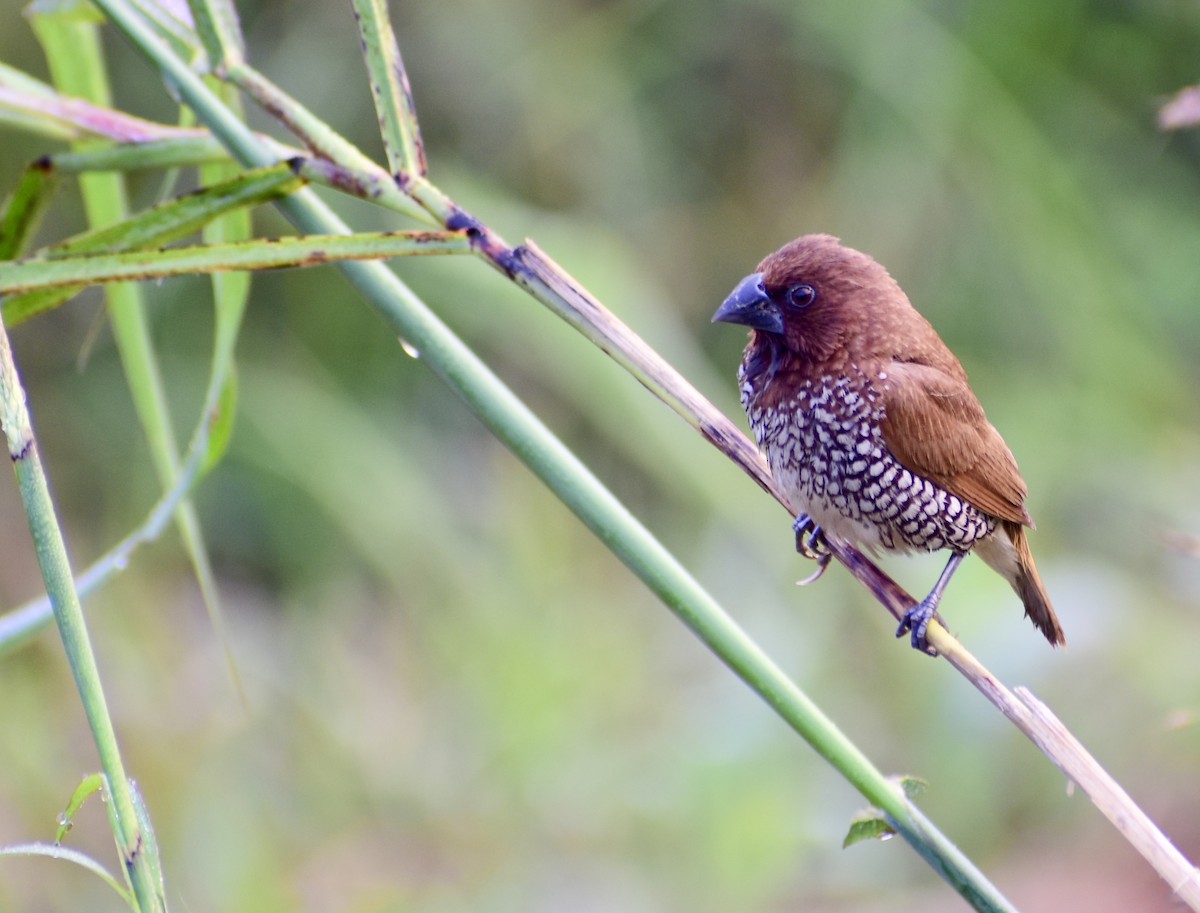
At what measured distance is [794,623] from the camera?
318 cm

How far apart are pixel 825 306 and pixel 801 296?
4cm

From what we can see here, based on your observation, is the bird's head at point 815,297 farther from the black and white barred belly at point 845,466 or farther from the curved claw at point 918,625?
the curved claw at point 918,625

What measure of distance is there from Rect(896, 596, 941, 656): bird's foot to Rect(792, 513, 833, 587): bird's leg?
0.94 feet

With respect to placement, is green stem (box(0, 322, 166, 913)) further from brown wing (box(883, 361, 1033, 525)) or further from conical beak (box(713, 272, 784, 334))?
brown wing (box(883, 361, 1033, 525))

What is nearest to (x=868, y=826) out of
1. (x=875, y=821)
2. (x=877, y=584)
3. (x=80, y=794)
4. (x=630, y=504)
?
(x=875, y=821)

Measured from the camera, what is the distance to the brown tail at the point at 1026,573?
6.74 ft

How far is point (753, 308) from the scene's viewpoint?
184 centimetres

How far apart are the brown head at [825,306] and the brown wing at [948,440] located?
5 centimetres

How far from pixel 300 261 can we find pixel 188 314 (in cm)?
295

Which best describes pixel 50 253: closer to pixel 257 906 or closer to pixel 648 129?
pixel 257 906

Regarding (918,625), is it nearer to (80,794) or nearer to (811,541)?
(811,541)

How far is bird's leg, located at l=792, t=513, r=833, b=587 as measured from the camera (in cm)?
Answer: 185

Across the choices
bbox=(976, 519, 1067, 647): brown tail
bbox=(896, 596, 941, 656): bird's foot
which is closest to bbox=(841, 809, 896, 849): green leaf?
bbox=(896, 596, 941, 656): bird's foot

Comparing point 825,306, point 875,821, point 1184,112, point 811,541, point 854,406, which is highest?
point 825,306
